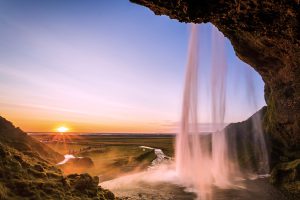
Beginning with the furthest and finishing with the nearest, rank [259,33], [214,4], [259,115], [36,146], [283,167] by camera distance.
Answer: [259,115]
[283,167]
[36,146]
[259,33]
[214,4]

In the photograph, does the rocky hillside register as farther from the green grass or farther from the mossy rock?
the mossy rock

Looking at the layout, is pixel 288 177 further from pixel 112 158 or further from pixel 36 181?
pixel 112 158

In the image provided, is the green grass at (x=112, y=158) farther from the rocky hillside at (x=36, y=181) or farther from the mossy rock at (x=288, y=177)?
the mossy rock at (x=288, y=177)

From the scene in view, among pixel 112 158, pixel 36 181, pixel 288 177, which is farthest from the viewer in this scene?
pixel 112 158

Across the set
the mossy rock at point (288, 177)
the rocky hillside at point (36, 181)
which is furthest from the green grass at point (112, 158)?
the mossy rock at point (288, 177)

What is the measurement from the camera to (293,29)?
10852 millimetres

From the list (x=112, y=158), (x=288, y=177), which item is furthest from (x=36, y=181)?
(x=112, y=158)

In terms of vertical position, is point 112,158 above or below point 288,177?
below

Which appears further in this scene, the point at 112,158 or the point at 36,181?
the point at 112,158

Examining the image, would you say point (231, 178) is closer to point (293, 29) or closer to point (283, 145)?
point (283, 145)

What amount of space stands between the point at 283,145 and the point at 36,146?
3114 centimetres

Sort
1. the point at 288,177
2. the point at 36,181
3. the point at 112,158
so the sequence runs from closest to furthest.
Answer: the point at 36,181 → the point at 288,177 → the point at 112,158

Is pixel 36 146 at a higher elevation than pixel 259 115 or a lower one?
lower

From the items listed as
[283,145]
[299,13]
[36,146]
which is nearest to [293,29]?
[299,13]
